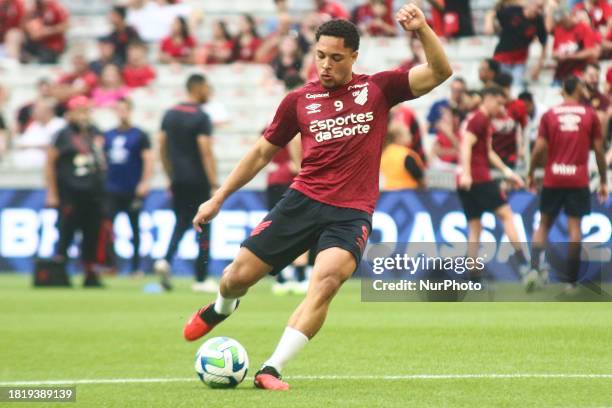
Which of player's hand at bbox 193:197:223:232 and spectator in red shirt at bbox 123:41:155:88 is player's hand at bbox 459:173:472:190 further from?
spectator in red shirt at bbox 123:41:155:88

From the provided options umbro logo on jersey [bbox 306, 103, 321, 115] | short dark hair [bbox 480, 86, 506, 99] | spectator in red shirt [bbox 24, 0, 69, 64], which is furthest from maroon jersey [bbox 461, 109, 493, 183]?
spectator in red shirt [bbox 24, 0, 69, 64]

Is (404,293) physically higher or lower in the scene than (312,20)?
lower

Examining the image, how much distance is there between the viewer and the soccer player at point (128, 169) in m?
20.2

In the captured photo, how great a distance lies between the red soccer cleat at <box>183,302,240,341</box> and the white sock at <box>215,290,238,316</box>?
4cm

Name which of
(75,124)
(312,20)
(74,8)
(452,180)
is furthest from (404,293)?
(74,8)

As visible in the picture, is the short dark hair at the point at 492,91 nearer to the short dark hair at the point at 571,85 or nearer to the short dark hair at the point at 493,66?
the short dark hair at the point at 571,85

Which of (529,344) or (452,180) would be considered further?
(452,180)

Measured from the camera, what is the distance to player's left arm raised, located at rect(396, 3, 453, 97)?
802 cm

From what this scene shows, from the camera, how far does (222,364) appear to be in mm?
8570

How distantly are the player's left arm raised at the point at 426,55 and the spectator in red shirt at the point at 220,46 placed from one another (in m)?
16.7

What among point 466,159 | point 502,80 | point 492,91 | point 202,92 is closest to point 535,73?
point 502,80

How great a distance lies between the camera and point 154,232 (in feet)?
68.5

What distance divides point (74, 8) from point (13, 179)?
23.6 feet

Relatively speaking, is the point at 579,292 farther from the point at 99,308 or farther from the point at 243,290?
the point at 243,290
